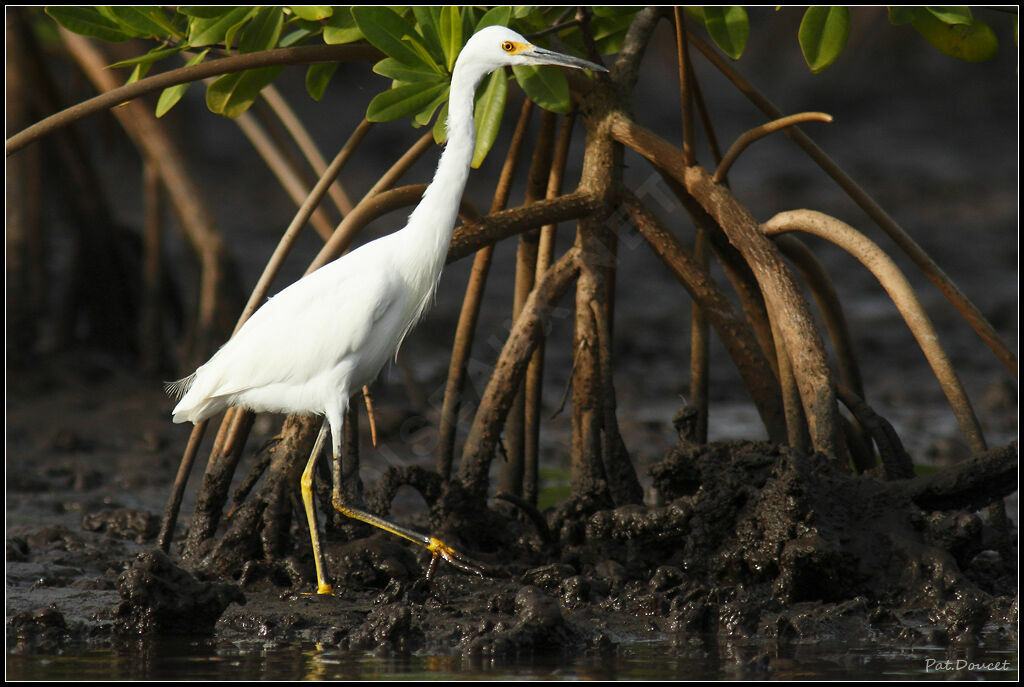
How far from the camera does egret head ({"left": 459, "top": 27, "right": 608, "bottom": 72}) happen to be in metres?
4.70

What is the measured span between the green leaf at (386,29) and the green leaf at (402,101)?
129mm

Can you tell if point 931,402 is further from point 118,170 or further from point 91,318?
point 118,170

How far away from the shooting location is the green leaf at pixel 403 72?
188 inches

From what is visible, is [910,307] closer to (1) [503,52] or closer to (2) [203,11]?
(1) [503,52]

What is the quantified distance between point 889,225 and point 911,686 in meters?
2.61

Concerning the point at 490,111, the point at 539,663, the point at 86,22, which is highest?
the point at 86,22

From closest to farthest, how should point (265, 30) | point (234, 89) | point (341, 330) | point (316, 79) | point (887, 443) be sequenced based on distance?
1. point (341, 330)
2. point (265, 30)
3. point (887, 443)
4. point (234, 89)
5. point (316, 79)

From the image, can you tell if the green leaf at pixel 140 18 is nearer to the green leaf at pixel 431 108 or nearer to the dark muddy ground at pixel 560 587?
the green leaf at pixel 431 108

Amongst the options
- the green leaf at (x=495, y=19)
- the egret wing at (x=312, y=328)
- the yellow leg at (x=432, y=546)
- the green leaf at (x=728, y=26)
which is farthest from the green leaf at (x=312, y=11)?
the yellow leg at (x=432, y=546)

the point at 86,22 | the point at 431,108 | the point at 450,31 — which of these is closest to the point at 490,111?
the point at 431,108

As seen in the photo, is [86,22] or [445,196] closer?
[86,22]

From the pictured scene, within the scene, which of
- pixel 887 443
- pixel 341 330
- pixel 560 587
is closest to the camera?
pixel 560 587

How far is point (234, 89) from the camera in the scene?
543cm

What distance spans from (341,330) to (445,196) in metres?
0.70
